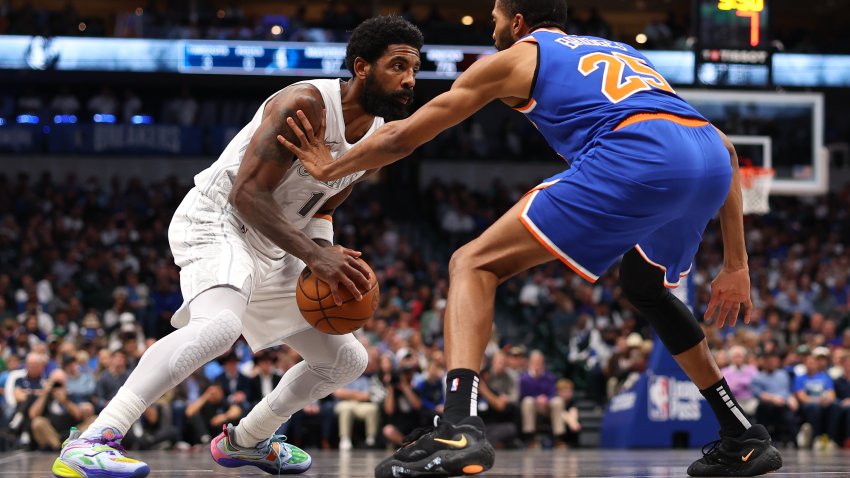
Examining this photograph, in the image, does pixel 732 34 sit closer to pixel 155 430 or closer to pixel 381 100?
pixel 155 430

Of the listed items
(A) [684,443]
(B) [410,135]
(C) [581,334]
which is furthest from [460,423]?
(C) [581,334]

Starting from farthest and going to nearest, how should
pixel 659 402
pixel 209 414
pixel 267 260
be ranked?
pixel 209 414, pixel 659 402, pixel 267 260

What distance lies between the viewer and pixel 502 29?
432 cm

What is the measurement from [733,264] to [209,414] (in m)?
8.59

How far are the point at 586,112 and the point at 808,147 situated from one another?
33.0 ft

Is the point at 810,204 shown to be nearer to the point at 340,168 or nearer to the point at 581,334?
the point at 581,334

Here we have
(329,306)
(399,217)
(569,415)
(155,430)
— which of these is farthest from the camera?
(399,217)

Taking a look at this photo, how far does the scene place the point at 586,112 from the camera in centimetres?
403

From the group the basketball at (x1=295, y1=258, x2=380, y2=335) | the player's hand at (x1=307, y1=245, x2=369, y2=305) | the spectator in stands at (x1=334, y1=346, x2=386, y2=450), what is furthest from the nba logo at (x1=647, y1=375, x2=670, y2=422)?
the player's hand at (x1=307, y1=245, x2=369, y2=305)

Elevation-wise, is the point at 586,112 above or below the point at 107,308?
above

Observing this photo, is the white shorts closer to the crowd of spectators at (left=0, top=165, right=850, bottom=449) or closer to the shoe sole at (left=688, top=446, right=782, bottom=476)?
the shoe sole at (left=688, top=446, right=782, bottom=476)

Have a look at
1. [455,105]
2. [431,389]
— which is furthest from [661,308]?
[431,389]

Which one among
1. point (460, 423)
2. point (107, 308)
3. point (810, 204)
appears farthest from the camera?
point (810, 204)

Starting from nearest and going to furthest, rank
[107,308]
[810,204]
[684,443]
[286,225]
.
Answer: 1. [286,225]
2. [684,443]
3. [107,308]
4. [810,204]
